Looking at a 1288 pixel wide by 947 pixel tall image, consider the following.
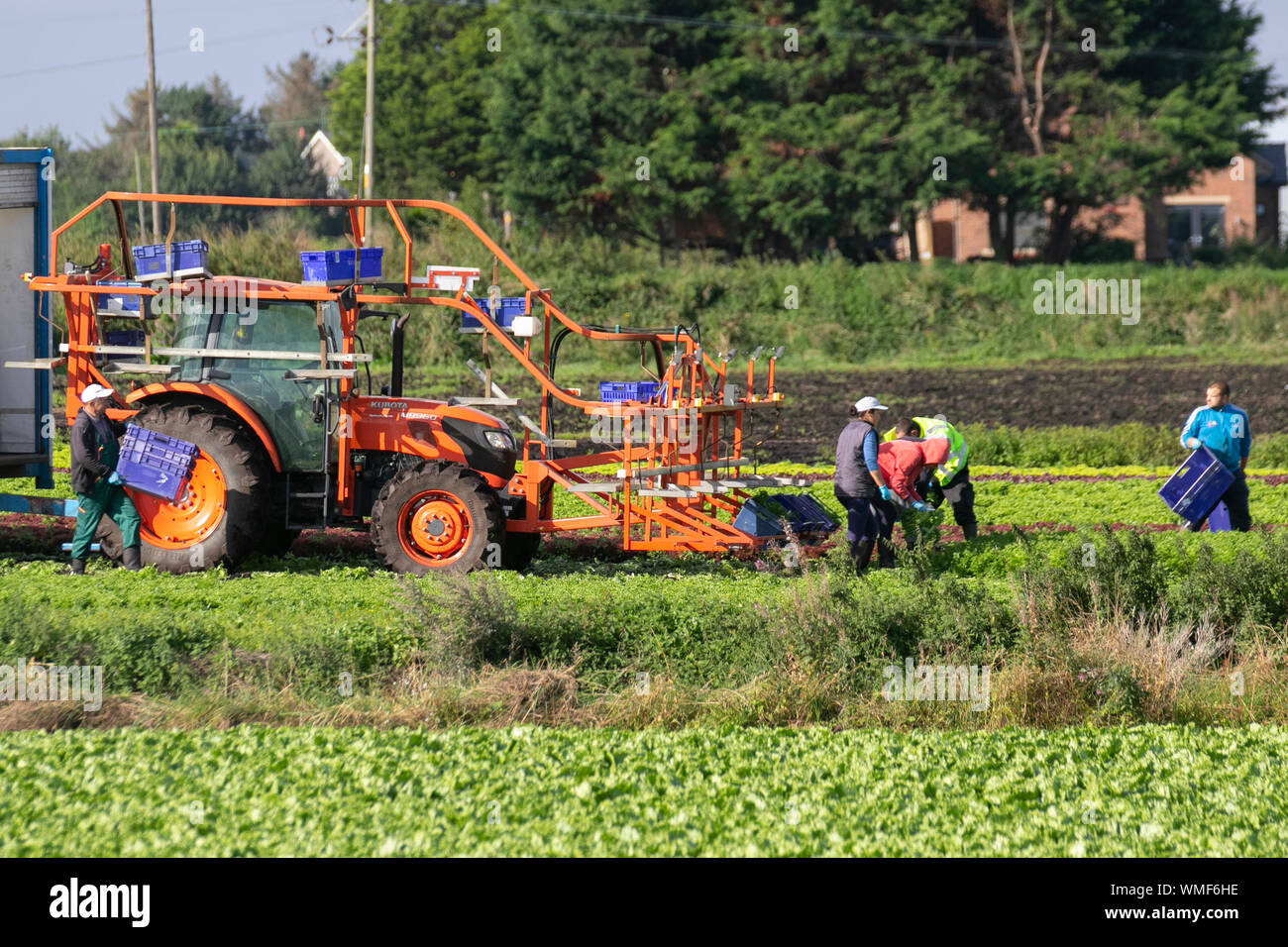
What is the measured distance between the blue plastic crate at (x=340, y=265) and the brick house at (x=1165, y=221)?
1342 inches

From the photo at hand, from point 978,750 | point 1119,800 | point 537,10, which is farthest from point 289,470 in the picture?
point 537,10

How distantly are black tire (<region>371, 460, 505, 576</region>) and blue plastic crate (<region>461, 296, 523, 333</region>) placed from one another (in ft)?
4.66

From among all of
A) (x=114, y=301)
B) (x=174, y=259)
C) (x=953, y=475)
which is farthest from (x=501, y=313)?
(x=953, y=475)

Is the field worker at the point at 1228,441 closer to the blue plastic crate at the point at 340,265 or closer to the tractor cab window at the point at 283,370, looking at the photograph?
the blue plastic crate at the point at 340,265

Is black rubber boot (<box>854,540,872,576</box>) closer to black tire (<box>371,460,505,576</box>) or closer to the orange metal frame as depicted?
the orange metal frame

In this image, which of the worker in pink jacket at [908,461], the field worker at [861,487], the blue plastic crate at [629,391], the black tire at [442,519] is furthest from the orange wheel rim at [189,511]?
the worker in pink jacket at [908,461]

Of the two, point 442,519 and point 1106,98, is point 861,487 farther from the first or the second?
point 1106,98

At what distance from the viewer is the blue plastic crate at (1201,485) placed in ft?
43.7

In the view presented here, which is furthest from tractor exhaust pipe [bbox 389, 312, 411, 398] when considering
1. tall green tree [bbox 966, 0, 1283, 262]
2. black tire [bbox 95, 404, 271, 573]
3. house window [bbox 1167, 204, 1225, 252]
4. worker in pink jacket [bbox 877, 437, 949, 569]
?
house window [bbox 1167, 204, 1225, 252]

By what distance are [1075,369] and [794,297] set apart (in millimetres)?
7604

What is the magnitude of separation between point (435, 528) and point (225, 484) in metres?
1.64

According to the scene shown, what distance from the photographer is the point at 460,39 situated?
5206cm

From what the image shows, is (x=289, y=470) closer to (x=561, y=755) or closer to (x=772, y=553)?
Result: (x=772, y=553)

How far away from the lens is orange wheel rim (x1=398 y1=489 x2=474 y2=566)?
11391 millimetres
